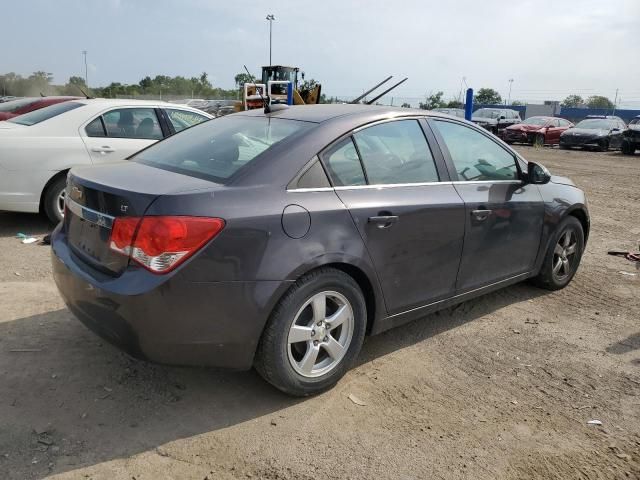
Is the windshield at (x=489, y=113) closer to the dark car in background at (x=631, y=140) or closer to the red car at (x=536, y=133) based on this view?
the red car at (x=536, y=133)

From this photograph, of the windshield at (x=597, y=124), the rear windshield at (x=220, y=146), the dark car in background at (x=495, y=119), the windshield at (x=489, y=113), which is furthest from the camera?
the windshield at (x=489, y=113)

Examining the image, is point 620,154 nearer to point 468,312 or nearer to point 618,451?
point 468,312

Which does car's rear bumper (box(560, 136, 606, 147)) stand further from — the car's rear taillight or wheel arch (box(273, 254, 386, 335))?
the car's rear taillight

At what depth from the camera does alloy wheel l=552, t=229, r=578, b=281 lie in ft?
16.4

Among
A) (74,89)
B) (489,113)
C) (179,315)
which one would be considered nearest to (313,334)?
(179,315)

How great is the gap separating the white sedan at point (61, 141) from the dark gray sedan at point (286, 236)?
2988 millimetres

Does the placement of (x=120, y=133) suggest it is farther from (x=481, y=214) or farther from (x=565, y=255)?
(x=565, y=255)

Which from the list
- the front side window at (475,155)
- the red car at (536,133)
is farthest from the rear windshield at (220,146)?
the red car at (536,133)

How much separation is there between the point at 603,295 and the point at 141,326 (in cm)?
425

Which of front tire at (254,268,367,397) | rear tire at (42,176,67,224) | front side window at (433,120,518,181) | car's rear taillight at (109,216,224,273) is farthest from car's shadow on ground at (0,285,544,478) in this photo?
rear tire at (42,176,67,224)

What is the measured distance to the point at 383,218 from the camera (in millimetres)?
3283

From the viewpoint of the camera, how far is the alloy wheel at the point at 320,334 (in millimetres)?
3031

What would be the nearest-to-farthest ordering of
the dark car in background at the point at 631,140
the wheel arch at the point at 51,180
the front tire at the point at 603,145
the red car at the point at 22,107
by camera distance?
1. the wheel arch at the point at 51,180
2. the red car at the point at 22,107
3. the dark car in background at the point at 631,140
4. the front tire at the point at 603,145

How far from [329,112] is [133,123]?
167 inches
